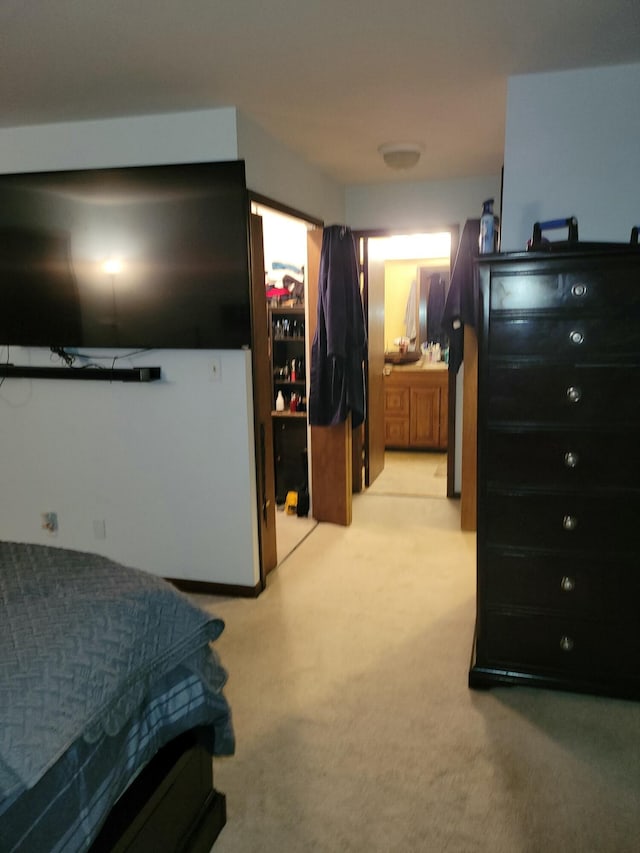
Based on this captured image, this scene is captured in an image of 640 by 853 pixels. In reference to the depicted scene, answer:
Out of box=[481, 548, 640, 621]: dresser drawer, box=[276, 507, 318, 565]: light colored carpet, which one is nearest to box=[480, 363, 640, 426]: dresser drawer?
box=[481, 548, 640, 621]: dresser drawer

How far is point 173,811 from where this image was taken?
1646mm

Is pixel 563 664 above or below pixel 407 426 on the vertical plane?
below

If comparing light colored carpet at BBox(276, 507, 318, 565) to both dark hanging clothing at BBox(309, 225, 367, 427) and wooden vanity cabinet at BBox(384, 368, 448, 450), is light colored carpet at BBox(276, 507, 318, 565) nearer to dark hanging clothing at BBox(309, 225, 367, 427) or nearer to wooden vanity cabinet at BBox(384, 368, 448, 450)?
dark hanging clothing at BBox(309, 225, 367, 427)

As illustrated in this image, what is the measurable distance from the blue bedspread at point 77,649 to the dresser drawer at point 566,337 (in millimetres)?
1413

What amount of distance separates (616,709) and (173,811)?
1.66 meters

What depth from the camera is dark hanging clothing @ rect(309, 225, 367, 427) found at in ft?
13.2

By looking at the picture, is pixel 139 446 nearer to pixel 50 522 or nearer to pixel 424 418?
pixel 50 522

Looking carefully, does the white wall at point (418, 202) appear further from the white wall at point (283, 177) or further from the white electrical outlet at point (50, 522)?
the white electrical outlet at point (50, 522)

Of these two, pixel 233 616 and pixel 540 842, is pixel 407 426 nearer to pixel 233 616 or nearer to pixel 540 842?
pixel 233 616

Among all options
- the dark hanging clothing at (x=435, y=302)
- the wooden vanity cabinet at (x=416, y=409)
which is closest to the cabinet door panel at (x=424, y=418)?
the wooden vanity cabinet at (x=416, y=409)

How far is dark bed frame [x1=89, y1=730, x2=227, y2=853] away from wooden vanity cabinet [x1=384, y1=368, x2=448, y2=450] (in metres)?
4.75

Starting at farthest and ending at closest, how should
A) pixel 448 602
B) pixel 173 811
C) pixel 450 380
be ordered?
pixel 450 380 → pixel 448 602 → pixel 173 811

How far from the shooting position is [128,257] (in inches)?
123

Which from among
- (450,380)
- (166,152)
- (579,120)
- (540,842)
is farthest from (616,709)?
(166,152)
